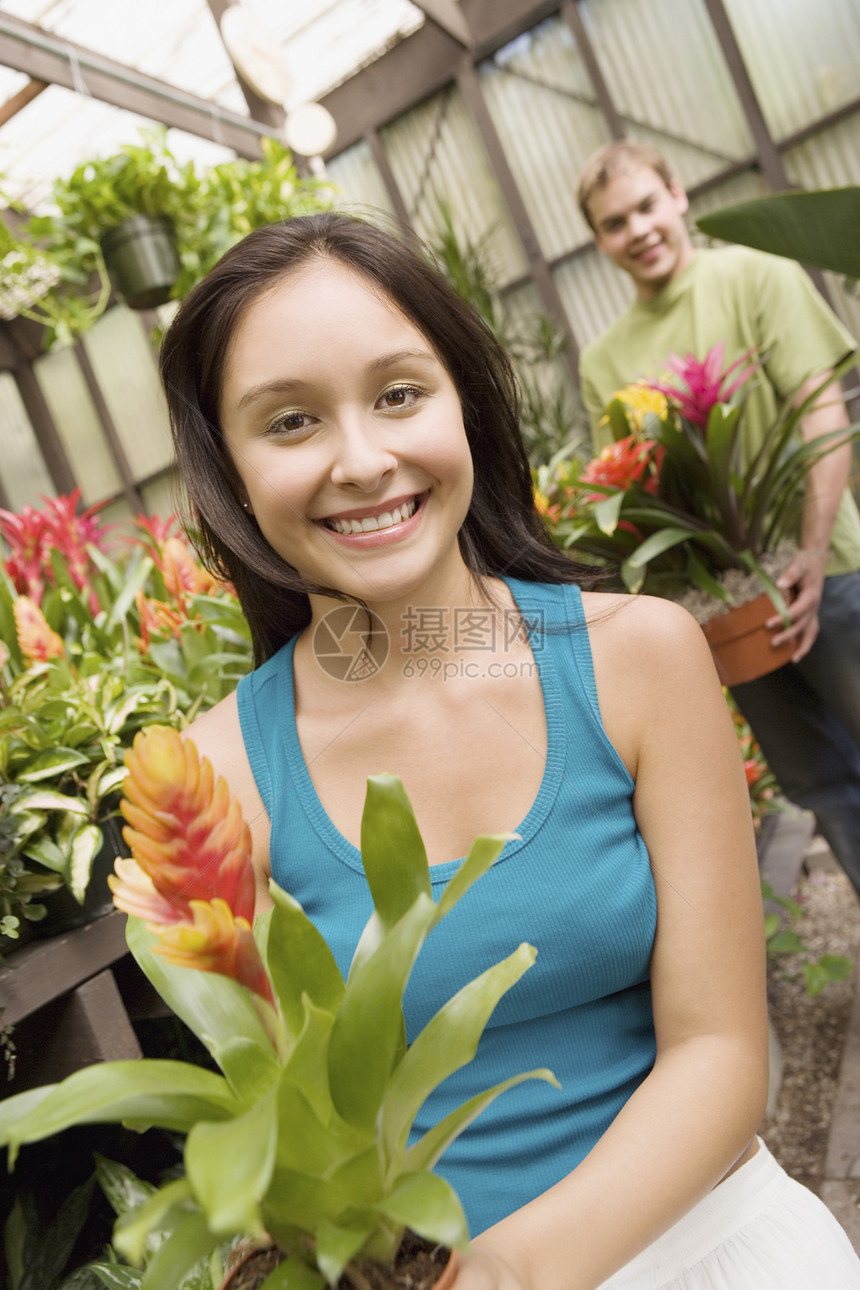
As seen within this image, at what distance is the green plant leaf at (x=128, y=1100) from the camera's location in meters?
0.45

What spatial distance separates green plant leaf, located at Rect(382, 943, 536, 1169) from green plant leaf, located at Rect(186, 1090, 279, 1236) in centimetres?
11

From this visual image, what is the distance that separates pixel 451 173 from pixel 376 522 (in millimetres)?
5694

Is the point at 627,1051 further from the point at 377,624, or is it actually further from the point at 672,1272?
the point at 377,624

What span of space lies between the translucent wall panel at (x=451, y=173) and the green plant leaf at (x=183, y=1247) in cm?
586

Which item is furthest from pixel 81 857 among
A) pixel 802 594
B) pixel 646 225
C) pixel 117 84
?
pixel 117 84

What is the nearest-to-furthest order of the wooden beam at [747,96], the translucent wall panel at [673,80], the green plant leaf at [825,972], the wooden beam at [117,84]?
the green plant leaf at [825,972]
the wooden beam at [117,84]
the wooden beam at [747,96]
the translucent wall panel at [673,80]

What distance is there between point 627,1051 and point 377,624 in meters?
0.49

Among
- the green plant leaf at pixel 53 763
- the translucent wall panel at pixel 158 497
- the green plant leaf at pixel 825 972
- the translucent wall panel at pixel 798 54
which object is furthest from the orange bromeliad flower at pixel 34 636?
the translucent wall panel at pixel 158 497

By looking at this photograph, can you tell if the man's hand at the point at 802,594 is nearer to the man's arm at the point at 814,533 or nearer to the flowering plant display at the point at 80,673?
the man's arm at the point at 814,533

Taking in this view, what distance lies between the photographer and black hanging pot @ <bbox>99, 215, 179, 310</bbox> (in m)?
2.82

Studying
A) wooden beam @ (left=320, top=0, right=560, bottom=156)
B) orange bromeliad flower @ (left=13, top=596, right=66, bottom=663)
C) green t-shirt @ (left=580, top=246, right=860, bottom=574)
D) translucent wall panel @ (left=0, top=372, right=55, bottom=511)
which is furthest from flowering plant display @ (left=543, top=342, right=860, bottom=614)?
translucent wall panel @ (left=0, top=372, right=55, bottom=511)

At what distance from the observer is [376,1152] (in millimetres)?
505

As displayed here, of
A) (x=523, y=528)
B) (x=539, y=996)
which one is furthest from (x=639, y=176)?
(x=539, y=996)

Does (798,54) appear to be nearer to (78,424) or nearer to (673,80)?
(673,80)
